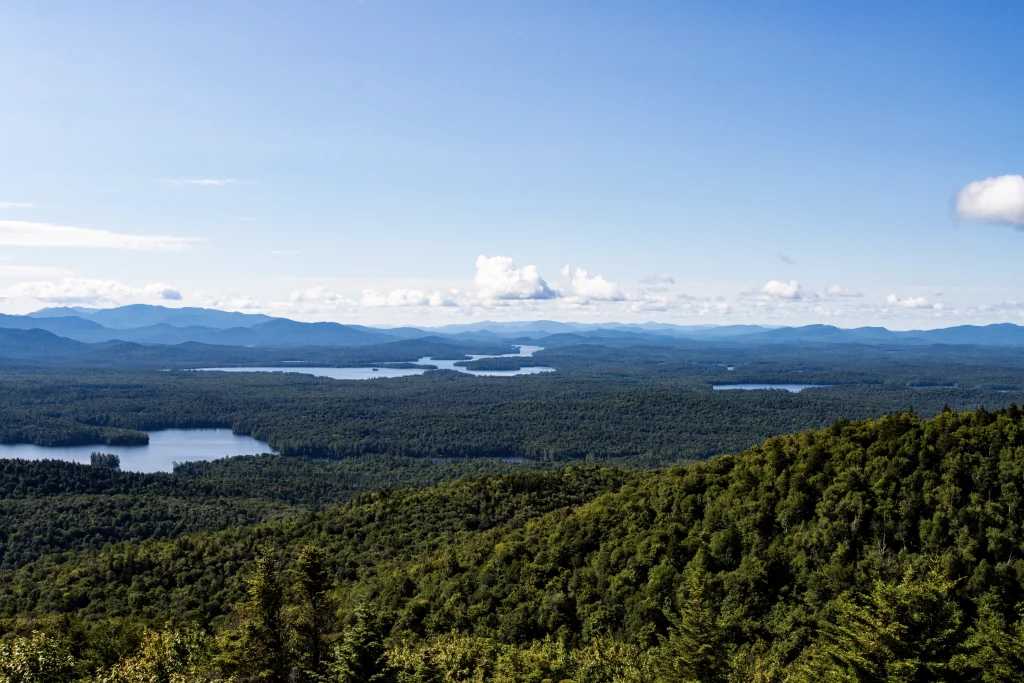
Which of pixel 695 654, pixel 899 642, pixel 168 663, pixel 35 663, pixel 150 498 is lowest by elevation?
pixel 150 498

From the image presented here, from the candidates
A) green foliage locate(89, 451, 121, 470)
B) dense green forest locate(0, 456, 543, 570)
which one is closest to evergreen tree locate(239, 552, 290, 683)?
dense green forest locate(0, 456, 543, 570)

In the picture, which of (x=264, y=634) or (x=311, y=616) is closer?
(x=264, y=634)

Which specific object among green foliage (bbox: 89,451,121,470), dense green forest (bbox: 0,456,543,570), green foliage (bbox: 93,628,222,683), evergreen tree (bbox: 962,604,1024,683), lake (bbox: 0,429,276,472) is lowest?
lake (bbox: 0,429,276,472)

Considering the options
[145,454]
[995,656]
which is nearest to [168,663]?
[995,656]

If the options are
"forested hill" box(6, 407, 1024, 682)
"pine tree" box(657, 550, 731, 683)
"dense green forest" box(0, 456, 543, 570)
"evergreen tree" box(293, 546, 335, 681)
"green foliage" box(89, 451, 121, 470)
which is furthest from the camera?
"green foliage" box(89, 451, 121, 470)

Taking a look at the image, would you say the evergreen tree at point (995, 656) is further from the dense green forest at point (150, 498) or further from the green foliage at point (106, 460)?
the green foliage at point (106, 460)

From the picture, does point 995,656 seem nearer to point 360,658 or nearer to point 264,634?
point 360,658

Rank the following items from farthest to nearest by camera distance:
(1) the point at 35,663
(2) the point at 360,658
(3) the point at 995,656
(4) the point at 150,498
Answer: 1. (4) the point at 150,498
2. (1) the point at 35,663
3. (3) the point at 995,656
4. (2) the point at 360,658

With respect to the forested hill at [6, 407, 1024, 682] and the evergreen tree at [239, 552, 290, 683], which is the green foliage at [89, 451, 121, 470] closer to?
the forested hill at [6, 407, 1024, 682]

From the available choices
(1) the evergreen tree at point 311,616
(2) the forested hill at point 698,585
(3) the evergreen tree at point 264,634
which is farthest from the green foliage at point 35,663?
(1) the evergreen tree at point 311,616
